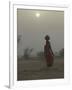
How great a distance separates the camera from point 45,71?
2.99 m

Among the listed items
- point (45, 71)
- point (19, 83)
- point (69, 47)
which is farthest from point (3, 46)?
point (69, 47)

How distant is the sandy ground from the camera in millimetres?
2840

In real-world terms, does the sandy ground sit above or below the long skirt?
below

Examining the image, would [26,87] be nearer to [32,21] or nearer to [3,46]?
[3,46]

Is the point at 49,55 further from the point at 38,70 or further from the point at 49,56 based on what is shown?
Result: the point at 38,70

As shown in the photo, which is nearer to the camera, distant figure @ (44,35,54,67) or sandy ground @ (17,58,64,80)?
sandy ground @ (17,58,64,80)

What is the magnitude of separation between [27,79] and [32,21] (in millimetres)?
891

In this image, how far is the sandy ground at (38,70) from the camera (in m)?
2.84

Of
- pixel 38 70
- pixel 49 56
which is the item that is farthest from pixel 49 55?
pixel 38 70

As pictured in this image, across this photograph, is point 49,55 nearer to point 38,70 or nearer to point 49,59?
point 49,59

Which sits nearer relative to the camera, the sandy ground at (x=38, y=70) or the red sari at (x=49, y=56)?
the sandy ground at (x=38, y=70)

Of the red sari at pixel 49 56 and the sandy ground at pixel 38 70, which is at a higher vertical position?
the red sari at pixel 49 56

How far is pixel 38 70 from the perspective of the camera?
9.65ft

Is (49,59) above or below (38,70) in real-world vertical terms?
above
